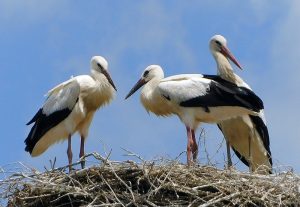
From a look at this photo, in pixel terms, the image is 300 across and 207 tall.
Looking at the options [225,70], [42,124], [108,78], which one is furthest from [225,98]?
[42,124]

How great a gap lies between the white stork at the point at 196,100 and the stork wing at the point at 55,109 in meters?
0.79

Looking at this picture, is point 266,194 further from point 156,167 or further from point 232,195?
point 156,167

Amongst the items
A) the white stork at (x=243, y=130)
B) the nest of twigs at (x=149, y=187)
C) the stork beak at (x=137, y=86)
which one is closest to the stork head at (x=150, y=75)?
the stork beak at (x=137, y=86)

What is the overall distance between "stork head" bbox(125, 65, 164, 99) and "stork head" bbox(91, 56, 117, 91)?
0.93 feet

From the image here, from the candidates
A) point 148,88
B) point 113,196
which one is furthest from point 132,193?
point 148,88

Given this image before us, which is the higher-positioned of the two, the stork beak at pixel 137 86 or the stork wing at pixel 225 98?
the stork beak at pixel 137 86

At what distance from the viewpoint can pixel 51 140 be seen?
44.9ft

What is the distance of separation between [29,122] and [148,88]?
143 cm

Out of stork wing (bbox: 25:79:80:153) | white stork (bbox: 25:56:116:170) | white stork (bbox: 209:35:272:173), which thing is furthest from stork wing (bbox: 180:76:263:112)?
stork wing (bbox: 25:79:80:153)

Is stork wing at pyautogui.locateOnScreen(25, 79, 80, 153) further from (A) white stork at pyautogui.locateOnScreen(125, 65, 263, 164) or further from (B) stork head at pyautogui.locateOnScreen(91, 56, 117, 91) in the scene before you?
(A) white stork at pyautogui.locateOnScreen(125, 65, 263, 164)

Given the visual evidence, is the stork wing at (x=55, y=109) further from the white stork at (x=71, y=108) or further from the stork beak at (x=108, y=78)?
the stork beak at (x=108, y=78)

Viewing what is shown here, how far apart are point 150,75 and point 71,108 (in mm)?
911

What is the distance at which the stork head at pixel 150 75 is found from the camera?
13445 millimetres

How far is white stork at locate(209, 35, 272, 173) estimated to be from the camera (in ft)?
45.4
